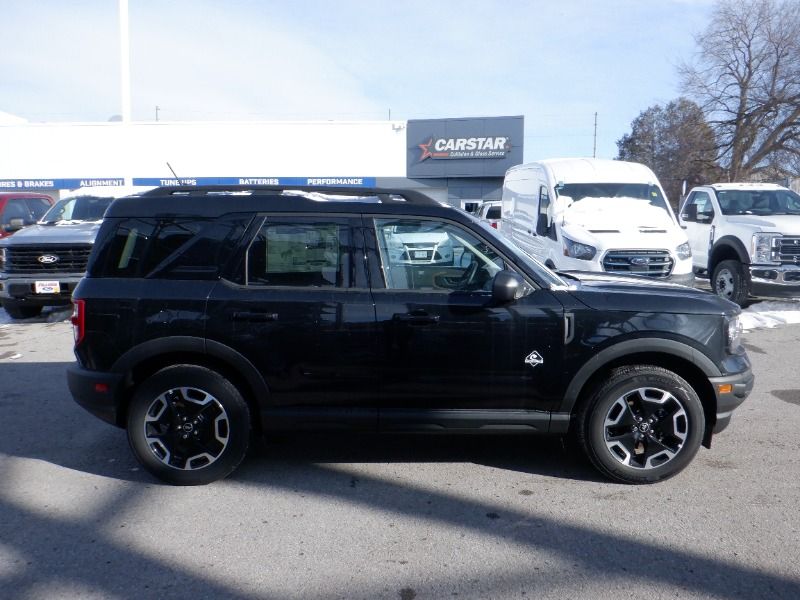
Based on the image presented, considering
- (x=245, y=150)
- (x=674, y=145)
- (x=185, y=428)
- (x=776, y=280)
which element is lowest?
(x=185, y=428)

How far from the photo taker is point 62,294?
34.5 feet

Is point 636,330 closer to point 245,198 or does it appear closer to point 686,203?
point 245,198

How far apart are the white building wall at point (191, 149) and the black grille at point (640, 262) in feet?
94.1

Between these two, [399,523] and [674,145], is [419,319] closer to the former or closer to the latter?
[399,523]

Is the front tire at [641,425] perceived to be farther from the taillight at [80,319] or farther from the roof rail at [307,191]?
the taillight at [80,319]

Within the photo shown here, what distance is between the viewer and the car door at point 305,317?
4.41 m

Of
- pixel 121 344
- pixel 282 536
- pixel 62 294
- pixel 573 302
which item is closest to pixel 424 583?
pixel 282 536

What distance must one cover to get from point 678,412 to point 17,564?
3.91 metres

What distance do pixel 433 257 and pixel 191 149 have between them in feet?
114

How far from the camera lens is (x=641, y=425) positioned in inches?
176

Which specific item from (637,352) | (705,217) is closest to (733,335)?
(637,352)

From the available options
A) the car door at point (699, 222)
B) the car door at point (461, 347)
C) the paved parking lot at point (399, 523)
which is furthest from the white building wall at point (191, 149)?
the car door at point (461, 347)

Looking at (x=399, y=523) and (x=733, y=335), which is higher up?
(x=733, y=335)

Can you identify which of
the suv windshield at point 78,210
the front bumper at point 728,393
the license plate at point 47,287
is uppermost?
the suv windshield at point 78,210
